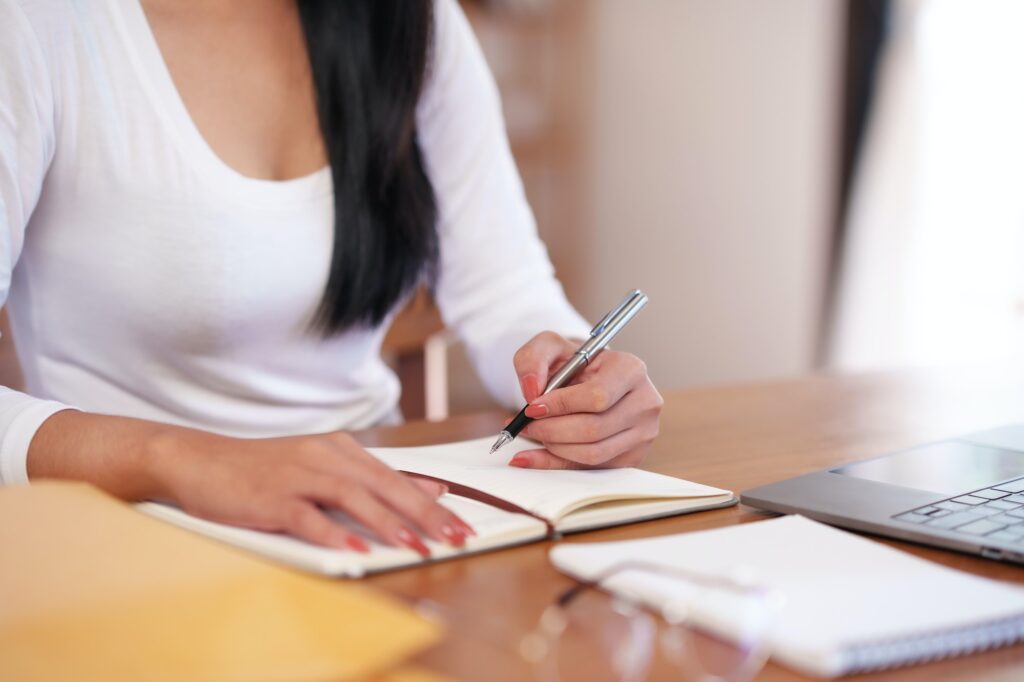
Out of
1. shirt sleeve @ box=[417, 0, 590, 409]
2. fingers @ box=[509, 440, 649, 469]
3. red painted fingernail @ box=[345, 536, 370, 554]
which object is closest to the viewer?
red painted fingernail @ box=[345, 536, 370, 554]

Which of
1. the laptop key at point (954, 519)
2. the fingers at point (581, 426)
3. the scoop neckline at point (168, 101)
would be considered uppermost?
the scoop neckline at point (168, 101)

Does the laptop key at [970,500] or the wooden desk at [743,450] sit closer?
the wooden desk at [743,450]

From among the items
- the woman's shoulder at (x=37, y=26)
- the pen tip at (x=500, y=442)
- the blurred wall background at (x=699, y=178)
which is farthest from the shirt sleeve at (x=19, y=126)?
the blurred wall background at (x=699, y=178)

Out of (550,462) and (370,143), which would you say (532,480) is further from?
(370,143)

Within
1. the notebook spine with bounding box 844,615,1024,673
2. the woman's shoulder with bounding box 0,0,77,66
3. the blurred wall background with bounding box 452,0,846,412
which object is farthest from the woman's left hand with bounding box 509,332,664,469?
the blurred wall background with bounding box 452,0,846,412

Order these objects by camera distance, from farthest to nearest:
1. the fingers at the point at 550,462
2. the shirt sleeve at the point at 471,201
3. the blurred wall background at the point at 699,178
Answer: the blurred wall background at the point at 699,178, the shirt sleeve at the point at 471,201, the fingers at the point at 550,462

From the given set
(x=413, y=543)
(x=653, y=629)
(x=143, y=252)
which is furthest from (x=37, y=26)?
(x=653, y=629)

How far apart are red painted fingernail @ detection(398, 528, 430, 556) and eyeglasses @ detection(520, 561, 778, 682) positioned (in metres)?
0.09

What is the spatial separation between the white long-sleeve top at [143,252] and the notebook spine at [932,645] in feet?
2.16

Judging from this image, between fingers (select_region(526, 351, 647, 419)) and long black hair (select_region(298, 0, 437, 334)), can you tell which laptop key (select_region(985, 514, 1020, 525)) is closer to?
fingers (select_region(526, 351, 647, 419))

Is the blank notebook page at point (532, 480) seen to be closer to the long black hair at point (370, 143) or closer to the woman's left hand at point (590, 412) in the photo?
the woman's left hand at point (590, 412)

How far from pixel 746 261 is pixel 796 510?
3.35 meters

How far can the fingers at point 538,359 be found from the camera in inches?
34.7

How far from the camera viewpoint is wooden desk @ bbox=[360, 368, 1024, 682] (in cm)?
52
